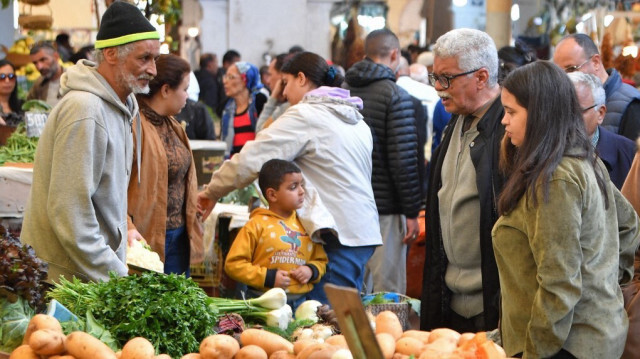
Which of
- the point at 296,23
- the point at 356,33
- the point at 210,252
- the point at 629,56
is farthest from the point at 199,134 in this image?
the point at 356,33

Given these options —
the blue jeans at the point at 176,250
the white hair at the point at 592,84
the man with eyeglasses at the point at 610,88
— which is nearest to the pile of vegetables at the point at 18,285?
the blue jeans at the point at 176,250

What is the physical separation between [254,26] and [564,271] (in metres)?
16.4

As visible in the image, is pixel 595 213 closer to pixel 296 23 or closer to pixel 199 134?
pixel 199 134

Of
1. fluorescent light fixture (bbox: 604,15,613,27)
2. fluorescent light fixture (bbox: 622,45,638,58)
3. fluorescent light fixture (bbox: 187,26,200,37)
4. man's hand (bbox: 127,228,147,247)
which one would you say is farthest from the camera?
fluorescent light fixture (bbox: 187,26,200,37)

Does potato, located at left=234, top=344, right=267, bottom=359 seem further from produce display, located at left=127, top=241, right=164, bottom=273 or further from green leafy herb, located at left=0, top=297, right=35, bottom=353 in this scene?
produce display, located at left=127, top=241, right=164, bottom=273

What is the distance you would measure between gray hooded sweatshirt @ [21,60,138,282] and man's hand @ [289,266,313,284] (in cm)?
133

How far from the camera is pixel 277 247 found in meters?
5.31

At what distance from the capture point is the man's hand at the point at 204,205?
562 centimetres

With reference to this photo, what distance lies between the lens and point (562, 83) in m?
3.57

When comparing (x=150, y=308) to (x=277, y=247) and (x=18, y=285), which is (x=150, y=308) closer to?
(x=18, y=285)

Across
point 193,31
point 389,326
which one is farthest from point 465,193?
point 193,31

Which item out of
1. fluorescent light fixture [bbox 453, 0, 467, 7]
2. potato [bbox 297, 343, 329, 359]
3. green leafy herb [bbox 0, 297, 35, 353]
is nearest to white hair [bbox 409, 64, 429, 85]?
green leafy herb [bbox 0, 297, 35, 353]

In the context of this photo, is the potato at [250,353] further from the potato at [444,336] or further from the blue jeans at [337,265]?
the blue jeans at [337,265]

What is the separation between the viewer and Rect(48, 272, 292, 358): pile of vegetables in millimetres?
3443
